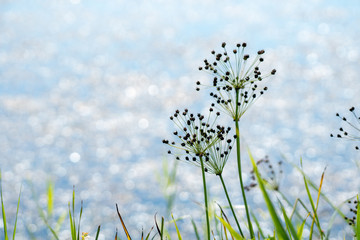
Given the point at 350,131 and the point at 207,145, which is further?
the point at 350,131

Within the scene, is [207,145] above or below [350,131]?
below

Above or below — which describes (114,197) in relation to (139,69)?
below

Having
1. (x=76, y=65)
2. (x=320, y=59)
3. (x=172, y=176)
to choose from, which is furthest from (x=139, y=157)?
(x=172, y=176)

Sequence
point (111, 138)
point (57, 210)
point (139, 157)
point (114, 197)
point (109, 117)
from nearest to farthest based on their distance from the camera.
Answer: point (57, 210) < point (114, 197) < point (139, 157) < point (111, 138) < point (109, 117)

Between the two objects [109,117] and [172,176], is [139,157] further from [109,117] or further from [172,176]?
[172,176]

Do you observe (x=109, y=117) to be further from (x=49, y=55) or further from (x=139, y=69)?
(x=49, y=55)

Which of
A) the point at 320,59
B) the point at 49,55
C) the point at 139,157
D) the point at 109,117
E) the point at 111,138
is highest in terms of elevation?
the point at 49,55

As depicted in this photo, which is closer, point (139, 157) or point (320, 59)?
point (139, 157)

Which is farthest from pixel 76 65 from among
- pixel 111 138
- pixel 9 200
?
pixel 9 200

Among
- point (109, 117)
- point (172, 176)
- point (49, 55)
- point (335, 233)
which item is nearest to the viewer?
point (172, 176)
